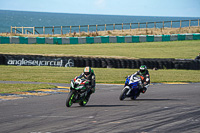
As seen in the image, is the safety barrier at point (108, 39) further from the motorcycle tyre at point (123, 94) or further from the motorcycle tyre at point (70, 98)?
the motorcycle tyre at point (70, 98)

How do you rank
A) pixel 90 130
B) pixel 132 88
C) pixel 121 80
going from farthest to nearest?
pixel 121 80
pixel 132 88
pixel 90 130

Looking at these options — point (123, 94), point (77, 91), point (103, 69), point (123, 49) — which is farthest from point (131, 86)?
point (123, 49)

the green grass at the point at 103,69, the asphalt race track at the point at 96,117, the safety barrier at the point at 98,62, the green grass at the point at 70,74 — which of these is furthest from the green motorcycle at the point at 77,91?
the safety barrier at the point at 98,62

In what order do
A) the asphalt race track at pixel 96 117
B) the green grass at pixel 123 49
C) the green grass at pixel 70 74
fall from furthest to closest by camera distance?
the green grass at pixel 123 49 → the green grass at pixel 70 74 → the asphalt race track at pixel 96 117

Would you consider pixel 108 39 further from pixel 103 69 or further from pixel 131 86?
pixel 131 86

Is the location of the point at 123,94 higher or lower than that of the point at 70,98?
lower

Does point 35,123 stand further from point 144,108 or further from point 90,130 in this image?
point 144,108

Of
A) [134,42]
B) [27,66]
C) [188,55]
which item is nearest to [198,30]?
[134,42]

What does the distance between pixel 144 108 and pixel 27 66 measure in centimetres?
1715

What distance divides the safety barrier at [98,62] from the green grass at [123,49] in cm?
529

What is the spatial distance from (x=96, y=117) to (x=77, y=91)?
5.69 ft

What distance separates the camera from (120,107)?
11.4 m

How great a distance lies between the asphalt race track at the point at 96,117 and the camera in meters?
7.95

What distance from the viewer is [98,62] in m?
26.1
